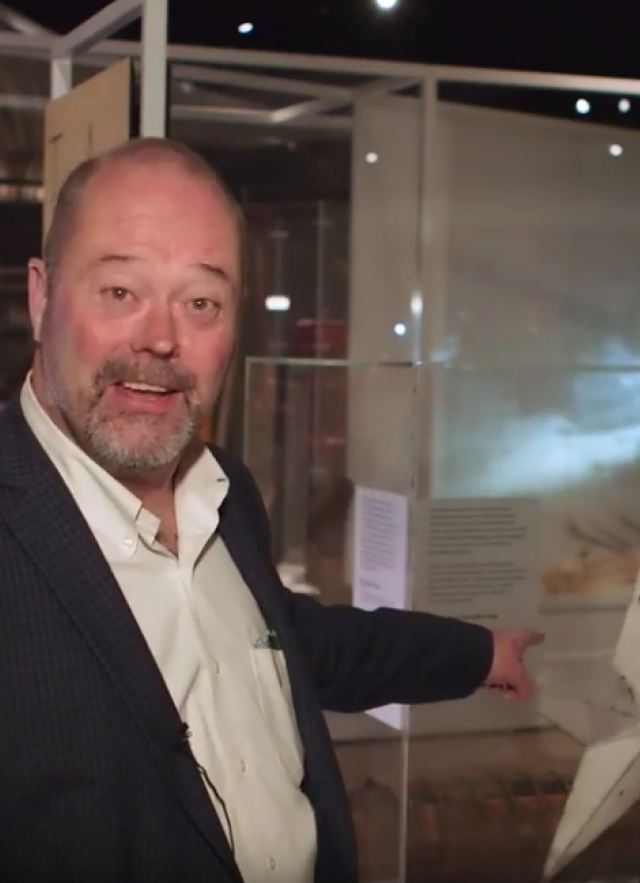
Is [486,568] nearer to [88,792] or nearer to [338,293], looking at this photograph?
[338,293]

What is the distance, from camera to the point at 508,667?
59.9 inches

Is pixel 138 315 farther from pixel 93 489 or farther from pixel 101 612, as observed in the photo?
pixel 101 612

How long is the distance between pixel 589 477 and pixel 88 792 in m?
2.23

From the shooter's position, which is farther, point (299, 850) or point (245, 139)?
point (245, 139)

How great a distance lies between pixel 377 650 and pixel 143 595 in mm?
443

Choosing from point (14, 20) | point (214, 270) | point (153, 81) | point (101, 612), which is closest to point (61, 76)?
point (153, 81)

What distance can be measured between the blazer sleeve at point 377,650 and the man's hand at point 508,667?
0.02m

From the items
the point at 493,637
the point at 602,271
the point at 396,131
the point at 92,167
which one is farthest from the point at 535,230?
the point at 92,167

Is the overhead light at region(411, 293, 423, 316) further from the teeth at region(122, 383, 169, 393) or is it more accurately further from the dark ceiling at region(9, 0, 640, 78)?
the teeth at region(122, 383, 169, 393)

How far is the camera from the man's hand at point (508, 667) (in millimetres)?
1517

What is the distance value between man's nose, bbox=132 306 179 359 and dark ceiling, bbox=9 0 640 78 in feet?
6.66

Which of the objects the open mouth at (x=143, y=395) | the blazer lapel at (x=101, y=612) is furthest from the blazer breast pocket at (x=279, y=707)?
the open mouth at (x=143, y=395)

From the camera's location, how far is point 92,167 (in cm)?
112

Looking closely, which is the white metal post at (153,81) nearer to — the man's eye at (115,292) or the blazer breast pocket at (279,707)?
the man's eye at (115,292)
